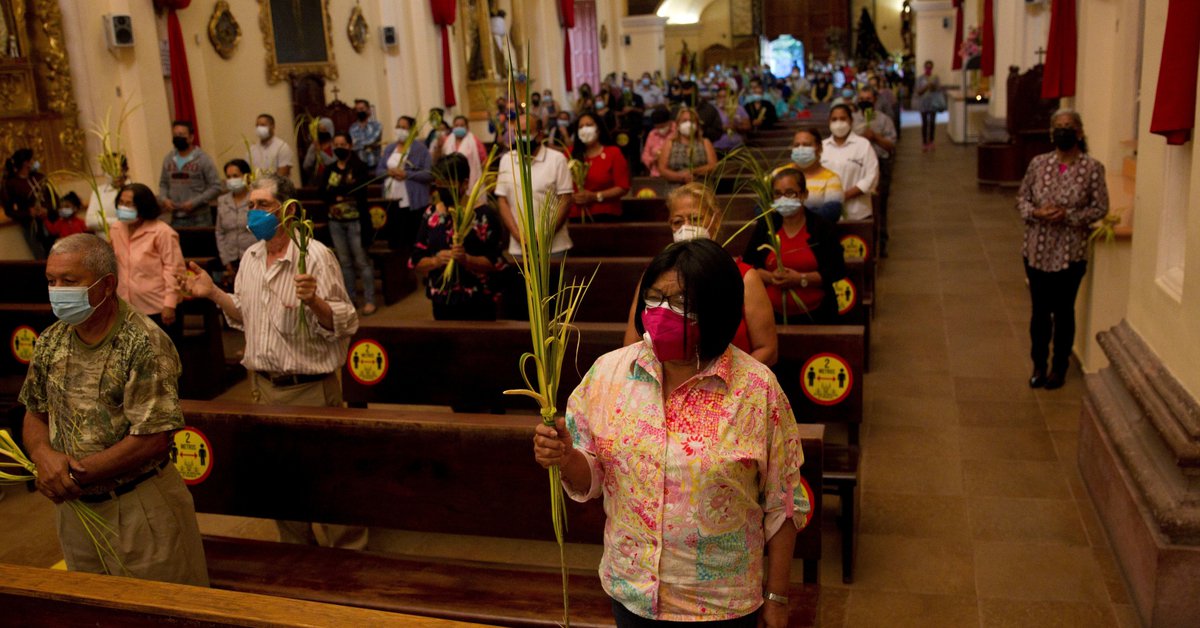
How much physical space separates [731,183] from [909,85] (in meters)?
22.6

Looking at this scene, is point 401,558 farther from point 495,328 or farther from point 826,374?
point 826,374

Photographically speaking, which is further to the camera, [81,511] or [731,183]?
[731,183]

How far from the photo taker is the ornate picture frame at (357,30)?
46.9ft

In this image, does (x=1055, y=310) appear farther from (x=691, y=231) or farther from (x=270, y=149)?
(x=270, y=149)

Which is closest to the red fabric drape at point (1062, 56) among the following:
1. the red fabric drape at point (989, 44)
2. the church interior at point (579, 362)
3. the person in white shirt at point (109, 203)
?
the church interior at point (579, 362)

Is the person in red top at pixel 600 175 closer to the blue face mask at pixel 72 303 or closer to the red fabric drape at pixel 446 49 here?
the blue face mask at pixel 72 303

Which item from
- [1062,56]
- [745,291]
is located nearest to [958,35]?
[1062,56]

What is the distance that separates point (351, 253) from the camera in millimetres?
8844

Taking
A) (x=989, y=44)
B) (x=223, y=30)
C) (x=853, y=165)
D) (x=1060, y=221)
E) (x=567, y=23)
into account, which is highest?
(x=567, y=23)

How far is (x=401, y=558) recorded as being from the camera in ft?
12.1

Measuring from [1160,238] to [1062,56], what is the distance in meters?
4.93

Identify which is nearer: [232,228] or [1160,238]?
[1160,238]

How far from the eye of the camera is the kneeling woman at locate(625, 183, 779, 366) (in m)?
3.35

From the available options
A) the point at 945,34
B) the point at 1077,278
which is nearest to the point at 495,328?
the point at 1077,278
